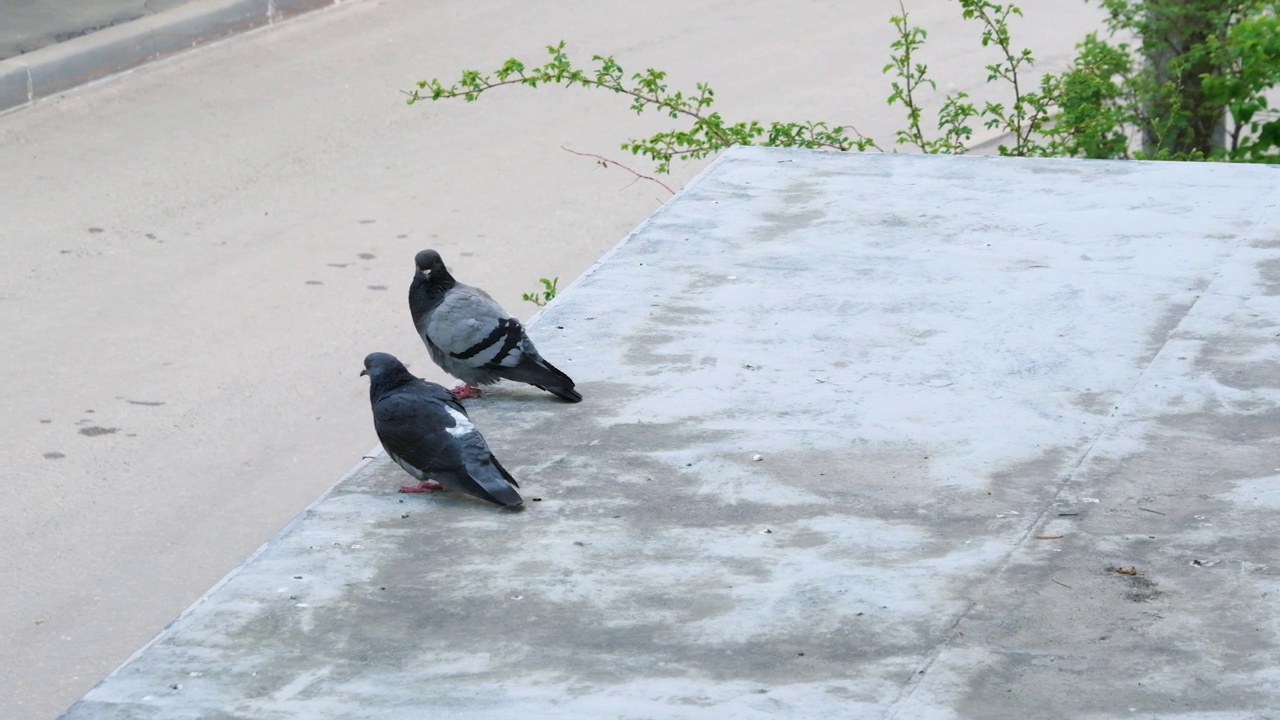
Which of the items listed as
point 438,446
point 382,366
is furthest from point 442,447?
point 382,366

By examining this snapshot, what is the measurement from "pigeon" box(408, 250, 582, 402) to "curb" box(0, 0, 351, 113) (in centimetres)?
703

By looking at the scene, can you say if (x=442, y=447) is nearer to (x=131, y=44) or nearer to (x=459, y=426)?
(x=459, y=426)

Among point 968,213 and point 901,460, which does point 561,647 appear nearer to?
point 901,460

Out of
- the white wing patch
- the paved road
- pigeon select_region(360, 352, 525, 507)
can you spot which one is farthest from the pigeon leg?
the paved road

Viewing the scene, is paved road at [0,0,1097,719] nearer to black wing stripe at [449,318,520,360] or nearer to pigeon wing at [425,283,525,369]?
pigeon wing at [425,283,525,369]

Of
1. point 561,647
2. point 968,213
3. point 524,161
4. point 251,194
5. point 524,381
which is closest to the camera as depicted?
point 561,647

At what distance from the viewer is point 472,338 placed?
4.59 metres

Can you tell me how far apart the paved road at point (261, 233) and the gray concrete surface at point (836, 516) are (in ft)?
6.26

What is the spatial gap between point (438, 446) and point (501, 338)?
2.31ft

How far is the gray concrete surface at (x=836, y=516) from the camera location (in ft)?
10.0

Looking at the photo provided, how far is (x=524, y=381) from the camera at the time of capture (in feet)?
14.3

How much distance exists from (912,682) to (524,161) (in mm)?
7451

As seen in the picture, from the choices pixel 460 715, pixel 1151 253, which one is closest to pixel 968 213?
pixel 1151 253

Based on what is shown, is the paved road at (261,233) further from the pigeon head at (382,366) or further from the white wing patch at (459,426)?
the white wing patch at (459,426)
